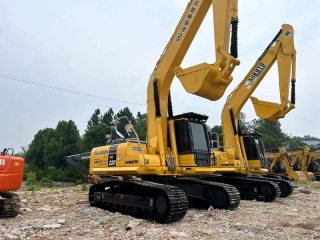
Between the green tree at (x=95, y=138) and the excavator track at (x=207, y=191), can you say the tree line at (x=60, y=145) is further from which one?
the excavator track at (x=207, y=191)

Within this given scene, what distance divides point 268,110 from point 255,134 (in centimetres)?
113

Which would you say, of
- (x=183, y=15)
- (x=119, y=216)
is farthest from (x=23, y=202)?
(x=183, y=15)

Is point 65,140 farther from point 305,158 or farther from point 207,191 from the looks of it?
point 207,191

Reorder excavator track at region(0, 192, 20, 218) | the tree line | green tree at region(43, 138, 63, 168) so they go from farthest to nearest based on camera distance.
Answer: green tree at region(43, 138, 63, 168), the tree line, excavator track at region(0, 192, 20, 218)

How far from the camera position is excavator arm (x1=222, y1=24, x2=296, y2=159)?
45.2 ft

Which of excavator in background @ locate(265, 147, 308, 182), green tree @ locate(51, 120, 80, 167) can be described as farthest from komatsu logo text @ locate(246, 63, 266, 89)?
green tree @ locate(51, 120, 80, 167)

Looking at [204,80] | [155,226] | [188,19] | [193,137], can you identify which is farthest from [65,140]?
[155,226]

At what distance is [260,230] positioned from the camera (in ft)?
22.1

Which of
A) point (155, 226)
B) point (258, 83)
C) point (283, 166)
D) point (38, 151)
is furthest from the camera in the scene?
point (38, 151)

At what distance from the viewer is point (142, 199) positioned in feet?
26.5

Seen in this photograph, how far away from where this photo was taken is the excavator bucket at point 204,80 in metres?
9.06

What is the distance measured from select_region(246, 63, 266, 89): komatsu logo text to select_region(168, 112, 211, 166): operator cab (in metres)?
6.69

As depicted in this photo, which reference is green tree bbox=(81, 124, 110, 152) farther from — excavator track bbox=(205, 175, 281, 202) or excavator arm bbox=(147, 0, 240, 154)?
excavator arm bbox=(147, 0, 240, 154)

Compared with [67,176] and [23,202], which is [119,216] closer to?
[23,202]
